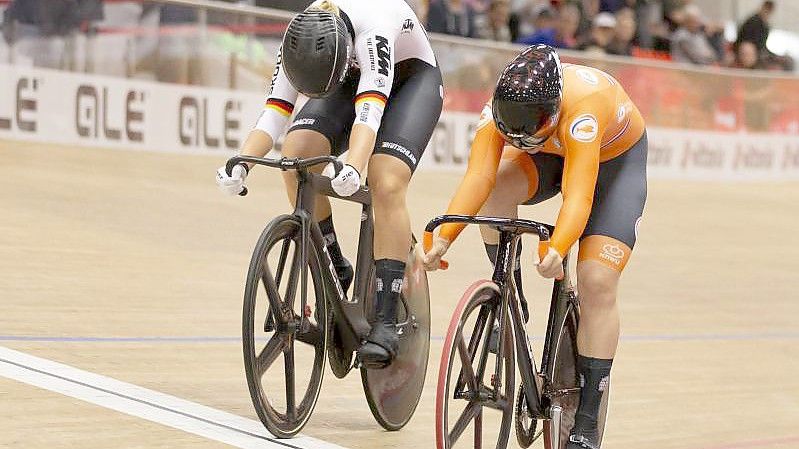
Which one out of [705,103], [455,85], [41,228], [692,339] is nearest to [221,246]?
[41,228]

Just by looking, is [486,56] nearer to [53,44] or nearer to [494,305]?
[53,44]

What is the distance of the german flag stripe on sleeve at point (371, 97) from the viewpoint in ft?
13.9

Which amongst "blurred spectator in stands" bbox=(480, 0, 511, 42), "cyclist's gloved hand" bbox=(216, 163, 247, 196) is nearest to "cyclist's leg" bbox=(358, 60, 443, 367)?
"cyclist's gloved hand" bbox=(216, 163, 247, 196)

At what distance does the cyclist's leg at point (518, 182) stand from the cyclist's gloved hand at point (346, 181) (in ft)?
1.44

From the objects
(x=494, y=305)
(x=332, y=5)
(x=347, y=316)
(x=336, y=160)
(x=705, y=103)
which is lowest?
(x=705, y=103)

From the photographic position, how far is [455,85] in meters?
12.4

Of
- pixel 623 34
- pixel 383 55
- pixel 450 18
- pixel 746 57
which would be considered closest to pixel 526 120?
pixel 383 55

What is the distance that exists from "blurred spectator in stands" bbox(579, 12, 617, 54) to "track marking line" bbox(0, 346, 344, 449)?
10.1m

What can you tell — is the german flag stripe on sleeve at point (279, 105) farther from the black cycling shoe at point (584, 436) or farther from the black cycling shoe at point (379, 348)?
the black cycling shoe at point (584, 436)

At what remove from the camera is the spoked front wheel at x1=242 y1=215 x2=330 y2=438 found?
3.90 m

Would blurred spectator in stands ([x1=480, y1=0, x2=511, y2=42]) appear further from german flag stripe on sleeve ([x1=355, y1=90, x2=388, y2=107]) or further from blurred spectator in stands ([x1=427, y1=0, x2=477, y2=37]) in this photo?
german flag stripe on sleeve ([x1=355, y1=90, x2=388, y2=107])

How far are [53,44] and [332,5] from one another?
598 centimetres

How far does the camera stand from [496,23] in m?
13.2

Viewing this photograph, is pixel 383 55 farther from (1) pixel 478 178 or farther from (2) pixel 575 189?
(2) pixel 575 189
